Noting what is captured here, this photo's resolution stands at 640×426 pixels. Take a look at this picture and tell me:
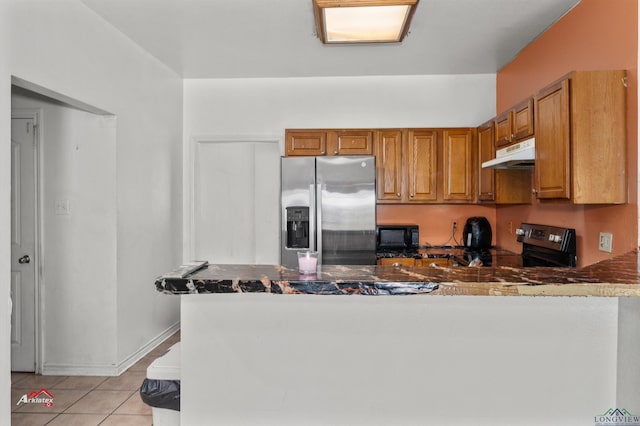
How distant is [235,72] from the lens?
13.4 ft

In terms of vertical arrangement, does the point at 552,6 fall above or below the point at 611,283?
above

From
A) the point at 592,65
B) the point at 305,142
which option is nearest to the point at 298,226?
the point at 305,142

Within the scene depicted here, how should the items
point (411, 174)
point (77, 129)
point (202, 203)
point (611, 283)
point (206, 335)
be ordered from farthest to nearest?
point (202, 203)
point (411, 174)
point (77, 129)
point (206, 335)
point (611, 283)

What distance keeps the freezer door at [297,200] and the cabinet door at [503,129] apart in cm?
155

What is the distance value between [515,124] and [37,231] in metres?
3.65

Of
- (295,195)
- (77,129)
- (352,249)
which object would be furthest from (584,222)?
(77,129)

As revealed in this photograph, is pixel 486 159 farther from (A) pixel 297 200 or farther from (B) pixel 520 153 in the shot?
(A) pixel 297 200

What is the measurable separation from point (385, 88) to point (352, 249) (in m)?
1.74

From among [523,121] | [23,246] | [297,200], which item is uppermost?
[523,121]

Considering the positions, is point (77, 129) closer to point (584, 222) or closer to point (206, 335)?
point (206, 335)

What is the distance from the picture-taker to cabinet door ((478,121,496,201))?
344 centimetres

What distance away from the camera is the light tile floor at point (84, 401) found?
8.02 feet

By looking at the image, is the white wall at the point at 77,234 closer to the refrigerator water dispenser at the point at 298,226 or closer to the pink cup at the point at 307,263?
the refrigerator water dispenser at the point at 298,226

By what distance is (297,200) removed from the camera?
3662mm
